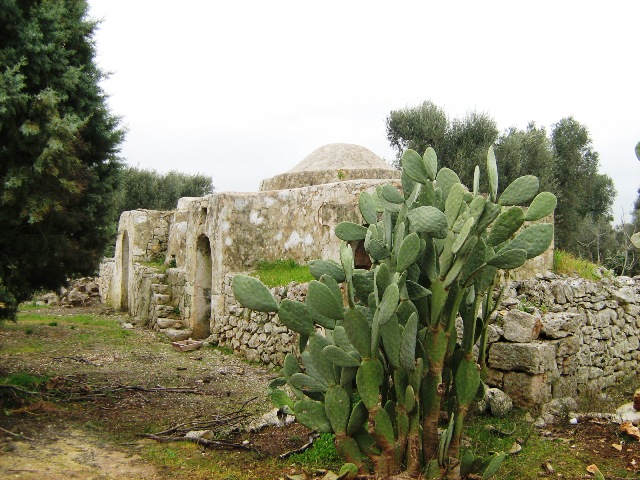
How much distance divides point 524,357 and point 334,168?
7629mm

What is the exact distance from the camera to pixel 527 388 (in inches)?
221

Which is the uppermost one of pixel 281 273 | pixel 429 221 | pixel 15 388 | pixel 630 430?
pixel 429 221

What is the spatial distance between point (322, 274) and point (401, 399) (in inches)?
41.8

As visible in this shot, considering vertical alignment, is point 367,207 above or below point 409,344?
above

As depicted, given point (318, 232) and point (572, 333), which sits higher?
point (318, 232)

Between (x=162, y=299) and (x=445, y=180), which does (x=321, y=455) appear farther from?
(x=162, y=299)

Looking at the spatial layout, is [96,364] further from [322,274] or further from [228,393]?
[322,274]

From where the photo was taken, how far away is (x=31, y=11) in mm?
6172

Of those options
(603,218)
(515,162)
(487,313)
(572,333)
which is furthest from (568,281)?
(603,218)

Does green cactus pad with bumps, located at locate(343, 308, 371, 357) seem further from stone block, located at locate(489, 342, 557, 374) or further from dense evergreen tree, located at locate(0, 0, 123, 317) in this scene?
dense evergreen tree, located at locate(0, 0, 123, 317)

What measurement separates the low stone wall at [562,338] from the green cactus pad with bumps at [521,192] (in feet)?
7.26

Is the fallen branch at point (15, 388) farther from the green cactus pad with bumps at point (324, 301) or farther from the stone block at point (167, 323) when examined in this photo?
the stone block at point (167, 323)

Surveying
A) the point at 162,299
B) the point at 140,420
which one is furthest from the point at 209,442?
the point at 162,299

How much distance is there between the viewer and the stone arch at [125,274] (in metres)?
16.9
